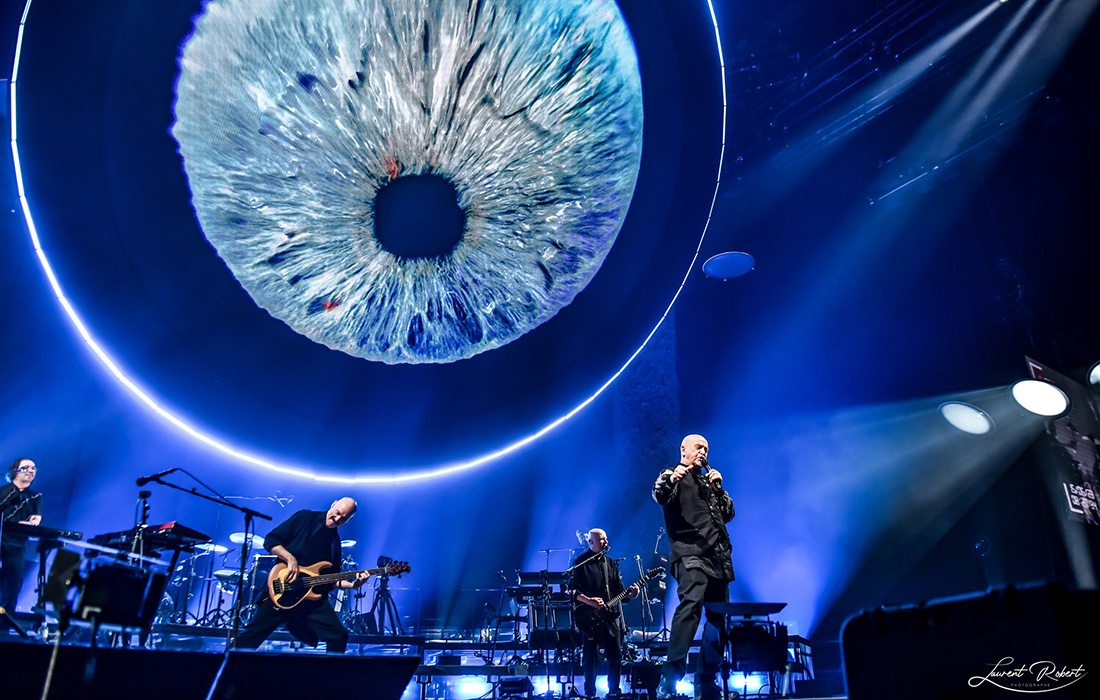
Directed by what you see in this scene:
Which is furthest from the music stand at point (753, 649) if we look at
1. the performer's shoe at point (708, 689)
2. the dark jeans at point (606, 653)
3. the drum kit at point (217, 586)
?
the drum kit at point (217, 586)

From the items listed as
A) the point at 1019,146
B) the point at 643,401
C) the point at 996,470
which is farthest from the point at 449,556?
the point at 1019,146

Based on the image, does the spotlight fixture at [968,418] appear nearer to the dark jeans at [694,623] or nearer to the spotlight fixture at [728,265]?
the spotlight fixture at [728,265]

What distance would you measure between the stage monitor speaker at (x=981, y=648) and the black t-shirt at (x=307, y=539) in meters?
5.86

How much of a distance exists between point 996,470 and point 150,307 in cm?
925

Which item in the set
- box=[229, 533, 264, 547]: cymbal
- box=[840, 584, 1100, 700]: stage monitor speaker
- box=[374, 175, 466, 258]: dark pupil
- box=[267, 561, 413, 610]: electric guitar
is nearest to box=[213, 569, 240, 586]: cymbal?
box=[229, 533, 264, 547]: cymbal

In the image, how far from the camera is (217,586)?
10.6 m

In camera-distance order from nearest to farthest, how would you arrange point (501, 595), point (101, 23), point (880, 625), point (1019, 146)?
1. point (880, 625)
2. point (101, 23)
3. point (1019, 146)
4. point (501, 595)

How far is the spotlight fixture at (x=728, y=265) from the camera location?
30.2ft

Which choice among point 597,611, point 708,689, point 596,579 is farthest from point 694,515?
point 596,579

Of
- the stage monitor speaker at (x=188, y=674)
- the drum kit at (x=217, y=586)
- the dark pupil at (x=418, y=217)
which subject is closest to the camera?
the dark pupil at (x=418, y=217)

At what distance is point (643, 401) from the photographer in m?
11.9

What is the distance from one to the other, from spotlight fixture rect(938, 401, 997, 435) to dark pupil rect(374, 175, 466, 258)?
323 inches

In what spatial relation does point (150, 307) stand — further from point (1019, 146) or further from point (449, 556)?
point (449, 556)

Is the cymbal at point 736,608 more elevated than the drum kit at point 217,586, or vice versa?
the drum kit at point 217,586
